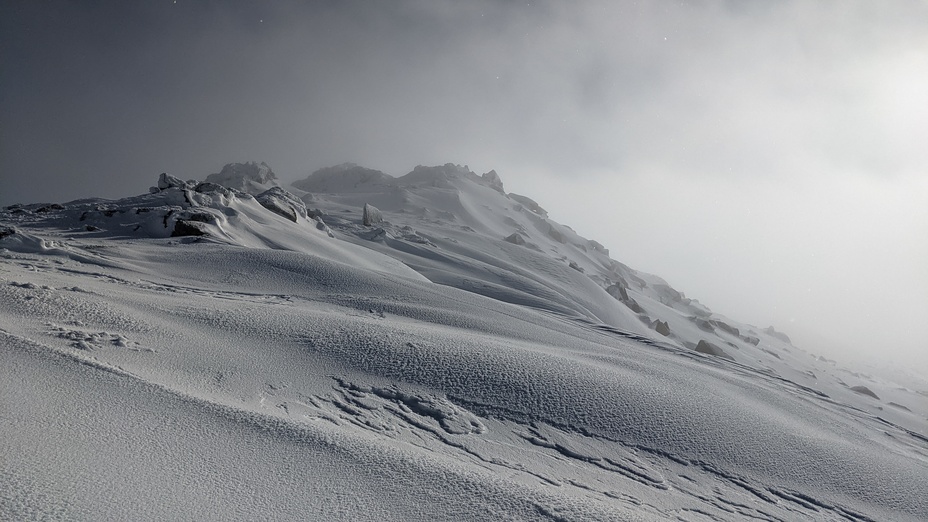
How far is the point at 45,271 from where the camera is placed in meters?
5.60

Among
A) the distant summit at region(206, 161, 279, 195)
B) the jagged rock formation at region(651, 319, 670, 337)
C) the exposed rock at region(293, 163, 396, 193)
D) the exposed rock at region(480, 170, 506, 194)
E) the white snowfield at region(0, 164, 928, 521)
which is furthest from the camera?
the exposed rock at region(480, 170, 506, 194)

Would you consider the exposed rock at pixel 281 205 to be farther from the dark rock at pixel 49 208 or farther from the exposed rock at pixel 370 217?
the dark rock at pixel 49 208

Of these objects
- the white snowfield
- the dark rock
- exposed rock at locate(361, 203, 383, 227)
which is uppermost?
exposed rock at locate(361, 203, 383, 227)

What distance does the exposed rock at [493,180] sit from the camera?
38.0 meters

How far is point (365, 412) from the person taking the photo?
10.6 ft

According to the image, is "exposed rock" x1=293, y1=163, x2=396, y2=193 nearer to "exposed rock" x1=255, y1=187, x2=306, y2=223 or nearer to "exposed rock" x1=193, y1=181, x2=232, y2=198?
"exposed rock" x1=255, y1=187, x2=306, y2=223

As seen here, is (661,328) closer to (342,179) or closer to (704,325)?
(704,325)

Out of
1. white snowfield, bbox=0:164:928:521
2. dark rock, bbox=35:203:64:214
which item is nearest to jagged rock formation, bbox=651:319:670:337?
white snowfield, bbox=0:164:928:521

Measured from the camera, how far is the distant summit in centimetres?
2705

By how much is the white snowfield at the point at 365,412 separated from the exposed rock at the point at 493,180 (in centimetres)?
3116

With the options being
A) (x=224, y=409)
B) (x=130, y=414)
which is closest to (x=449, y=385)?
(x=224, y=409)

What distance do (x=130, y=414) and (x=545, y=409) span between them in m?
2.66

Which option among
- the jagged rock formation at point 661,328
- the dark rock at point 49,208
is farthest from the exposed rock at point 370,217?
the jagged rock formation at point 661,328

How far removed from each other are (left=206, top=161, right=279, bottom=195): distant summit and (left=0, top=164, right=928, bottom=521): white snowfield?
69.5ft
